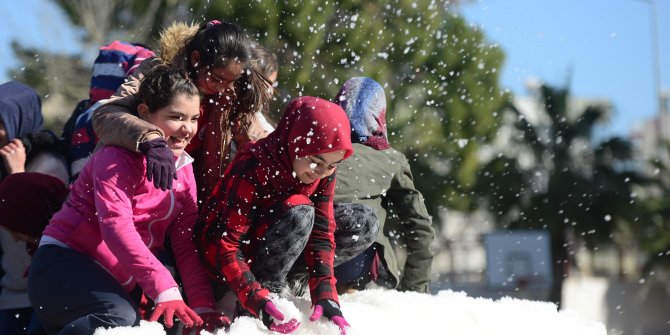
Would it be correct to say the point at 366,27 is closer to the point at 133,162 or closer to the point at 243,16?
the point at 243,16

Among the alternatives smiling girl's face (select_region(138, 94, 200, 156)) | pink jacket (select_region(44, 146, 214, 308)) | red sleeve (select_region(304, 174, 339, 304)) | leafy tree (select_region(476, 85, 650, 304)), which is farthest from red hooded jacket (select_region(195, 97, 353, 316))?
leafy tree (select_region(476, 85, 650, 304))

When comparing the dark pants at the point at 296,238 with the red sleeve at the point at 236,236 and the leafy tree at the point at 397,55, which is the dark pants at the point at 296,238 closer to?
the red sleeve at the point at 236,236

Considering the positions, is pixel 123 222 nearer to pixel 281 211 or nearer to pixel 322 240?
pixel 281 211

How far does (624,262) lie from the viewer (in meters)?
29.2

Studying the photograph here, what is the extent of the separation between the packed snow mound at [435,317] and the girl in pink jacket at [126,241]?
0.29 m

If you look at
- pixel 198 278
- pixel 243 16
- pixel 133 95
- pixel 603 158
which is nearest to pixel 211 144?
pixel 133 95

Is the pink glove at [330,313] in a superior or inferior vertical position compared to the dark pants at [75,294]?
inferior

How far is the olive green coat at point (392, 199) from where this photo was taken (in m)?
3.92

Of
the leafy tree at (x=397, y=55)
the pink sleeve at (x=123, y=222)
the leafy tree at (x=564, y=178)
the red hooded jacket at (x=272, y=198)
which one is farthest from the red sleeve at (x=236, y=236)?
the leafy tree at (x=564, y=178)

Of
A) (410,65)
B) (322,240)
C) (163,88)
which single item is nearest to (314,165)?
(322,240)

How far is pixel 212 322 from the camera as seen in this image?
3.12 metres

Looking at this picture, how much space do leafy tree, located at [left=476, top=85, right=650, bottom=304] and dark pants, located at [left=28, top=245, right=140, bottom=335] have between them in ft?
68.5

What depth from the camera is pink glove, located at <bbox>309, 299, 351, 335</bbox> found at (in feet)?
10.1

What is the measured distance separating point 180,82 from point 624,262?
2799cm
